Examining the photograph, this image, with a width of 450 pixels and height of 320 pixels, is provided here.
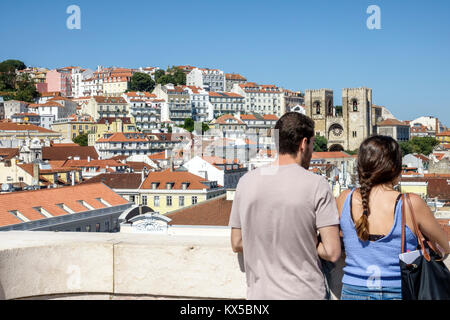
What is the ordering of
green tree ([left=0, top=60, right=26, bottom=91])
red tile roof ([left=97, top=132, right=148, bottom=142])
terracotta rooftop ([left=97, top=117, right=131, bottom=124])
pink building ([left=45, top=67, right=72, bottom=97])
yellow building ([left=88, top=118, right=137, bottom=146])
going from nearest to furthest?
red tile roof ([left=97, top=132, right=148, bottom=142])
yellow building ([left=88, top=118, right=137, bottom=146])
terracotta rooftop ([left=97, top=117, right=131, bottom=124])
green tree ([left=0, top=60, right=26, bottom=91])
pink building ([left=45, top=67, right=72, bottom=97])

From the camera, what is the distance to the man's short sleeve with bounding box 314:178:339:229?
2.53 m

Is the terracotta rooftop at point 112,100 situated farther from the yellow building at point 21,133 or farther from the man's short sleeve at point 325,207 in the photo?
the man's short sleeve at point 325,207

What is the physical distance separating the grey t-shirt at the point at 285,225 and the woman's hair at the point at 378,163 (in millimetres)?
280

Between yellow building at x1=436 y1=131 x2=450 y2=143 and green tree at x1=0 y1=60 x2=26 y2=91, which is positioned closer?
yellow building at x1=436 y1=131 x2=450 y2=143

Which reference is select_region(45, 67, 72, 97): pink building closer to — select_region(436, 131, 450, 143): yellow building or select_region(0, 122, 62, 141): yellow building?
select_region(0, 122, 62, 141): yellow building

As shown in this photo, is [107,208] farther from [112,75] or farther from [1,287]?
[112,75]

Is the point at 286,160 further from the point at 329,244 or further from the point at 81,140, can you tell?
the point at 81,140

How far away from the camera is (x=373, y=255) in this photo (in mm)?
2705

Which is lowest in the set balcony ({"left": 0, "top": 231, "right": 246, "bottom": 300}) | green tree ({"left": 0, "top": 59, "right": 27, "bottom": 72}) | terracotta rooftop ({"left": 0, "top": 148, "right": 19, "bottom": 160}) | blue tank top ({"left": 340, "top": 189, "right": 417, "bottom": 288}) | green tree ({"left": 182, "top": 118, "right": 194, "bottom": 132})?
terracotta rooftop ({"left": 0, "top": 148, "right": 19, "bottom": 160})

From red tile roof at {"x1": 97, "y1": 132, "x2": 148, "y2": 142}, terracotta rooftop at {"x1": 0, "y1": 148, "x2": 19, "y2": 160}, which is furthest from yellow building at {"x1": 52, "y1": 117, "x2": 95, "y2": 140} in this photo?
terracotta rooftop at {"x1": 0, "y1": 148, "x2": 19, "y2": 160}

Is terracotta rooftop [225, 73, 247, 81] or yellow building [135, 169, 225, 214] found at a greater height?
terracotta rooftop [225, 73, 247, 81]

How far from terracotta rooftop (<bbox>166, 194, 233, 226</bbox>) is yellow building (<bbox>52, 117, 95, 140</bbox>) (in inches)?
2809

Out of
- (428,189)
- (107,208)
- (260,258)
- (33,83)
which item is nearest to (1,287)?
(260,258)

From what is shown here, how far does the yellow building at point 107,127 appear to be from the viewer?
83.9 meters
